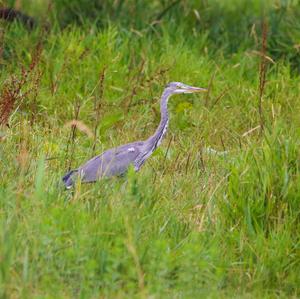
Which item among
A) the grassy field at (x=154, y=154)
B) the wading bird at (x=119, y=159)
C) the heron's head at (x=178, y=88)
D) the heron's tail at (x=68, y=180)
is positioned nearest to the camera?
Result: the grassy field at (x=154, y=154)

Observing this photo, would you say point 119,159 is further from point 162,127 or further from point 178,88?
point 178,88

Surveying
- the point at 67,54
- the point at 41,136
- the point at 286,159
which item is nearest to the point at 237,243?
the point at 286,159

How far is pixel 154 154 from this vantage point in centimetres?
716

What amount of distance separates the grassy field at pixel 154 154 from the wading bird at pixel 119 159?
0.35 feet

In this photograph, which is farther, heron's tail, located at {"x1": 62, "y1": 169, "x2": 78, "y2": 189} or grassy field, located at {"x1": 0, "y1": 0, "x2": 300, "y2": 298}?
heron's tail, located at {"x1": 62, "y1": 169, "x2": 78, "y2": 189}

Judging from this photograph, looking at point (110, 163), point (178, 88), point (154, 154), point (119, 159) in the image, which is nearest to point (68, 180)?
point (110, 163)

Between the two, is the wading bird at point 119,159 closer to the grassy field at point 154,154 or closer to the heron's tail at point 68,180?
the heron's tail at point 68,180

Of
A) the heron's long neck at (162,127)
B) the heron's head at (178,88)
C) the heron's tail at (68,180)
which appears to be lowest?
the heron's long neck at (162,127)

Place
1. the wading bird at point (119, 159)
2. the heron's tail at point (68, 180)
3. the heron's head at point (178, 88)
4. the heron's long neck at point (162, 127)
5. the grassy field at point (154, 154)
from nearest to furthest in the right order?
1. the grassy field at point (154, 154)
2. the heron's tail at point (68, 180)
3. the wading bird at point (119, 159)
4. the heron's long neck at point (162, 127)
5. the heron's head at point (178, 88)

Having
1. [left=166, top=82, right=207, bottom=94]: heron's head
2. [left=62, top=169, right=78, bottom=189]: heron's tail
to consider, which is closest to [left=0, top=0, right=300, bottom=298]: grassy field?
[left=62, top=169, right=78, bottom=189]: heron's tail

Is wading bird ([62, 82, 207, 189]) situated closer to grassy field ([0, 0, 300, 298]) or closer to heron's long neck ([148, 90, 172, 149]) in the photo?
heron's long neck ([148, 90, 172, 149])

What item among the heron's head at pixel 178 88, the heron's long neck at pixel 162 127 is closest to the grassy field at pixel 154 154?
the heron's long neck at pixel 162 127

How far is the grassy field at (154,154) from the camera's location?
5000 mm

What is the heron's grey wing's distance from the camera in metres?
6.29
